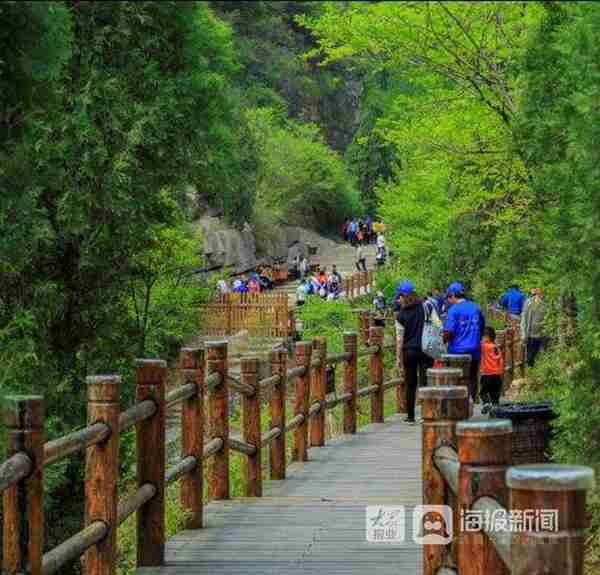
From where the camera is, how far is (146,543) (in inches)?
339

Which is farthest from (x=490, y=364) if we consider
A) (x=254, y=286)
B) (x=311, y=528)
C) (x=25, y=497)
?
(x=254, y=286)

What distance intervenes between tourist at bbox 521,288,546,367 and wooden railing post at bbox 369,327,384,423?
6.16 feet

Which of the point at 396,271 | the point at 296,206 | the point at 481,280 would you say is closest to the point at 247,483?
the point at 481,280

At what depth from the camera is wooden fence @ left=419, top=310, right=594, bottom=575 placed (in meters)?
4.12

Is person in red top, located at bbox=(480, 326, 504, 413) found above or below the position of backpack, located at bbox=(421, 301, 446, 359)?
below

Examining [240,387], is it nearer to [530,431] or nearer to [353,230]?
[530,431]

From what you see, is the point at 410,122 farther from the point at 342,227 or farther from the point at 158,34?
the point at 342,227

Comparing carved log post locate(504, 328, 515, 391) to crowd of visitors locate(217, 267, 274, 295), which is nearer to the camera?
carved log post locate(504, 328, 515, 391)

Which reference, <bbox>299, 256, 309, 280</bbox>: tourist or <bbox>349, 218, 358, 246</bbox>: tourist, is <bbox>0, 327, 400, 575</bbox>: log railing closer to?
<bbox>299, 256, 309, 280</bbox>: tourist

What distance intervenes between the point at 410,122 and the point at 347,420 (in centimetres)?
465

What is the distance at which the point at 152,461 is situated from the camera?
28.3 ft

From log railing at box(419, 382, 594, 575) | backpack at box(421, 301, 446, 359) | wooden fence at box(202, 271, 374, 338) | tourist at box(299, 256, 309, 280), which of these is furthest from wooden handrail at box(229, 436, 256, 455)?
tourist at box(299, 256, 309, 280)

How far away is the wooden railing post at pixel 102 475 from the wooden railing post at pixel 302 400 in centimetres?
656

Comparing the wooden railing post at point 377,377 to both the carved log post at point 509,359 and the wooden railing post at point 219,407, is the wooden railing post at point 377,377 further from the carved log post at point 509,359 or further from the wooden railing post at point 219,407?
the wooden railing post at point 219,407
